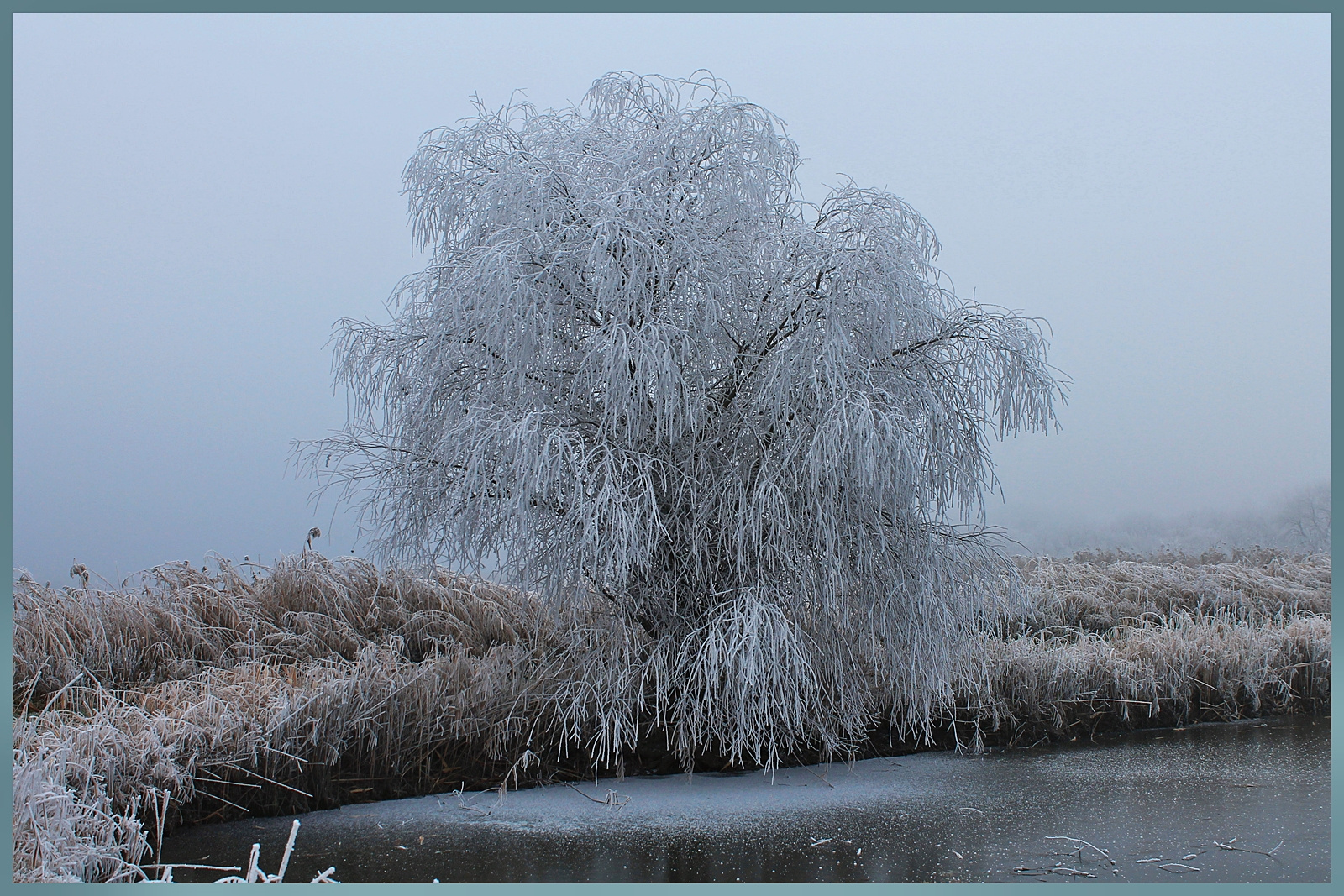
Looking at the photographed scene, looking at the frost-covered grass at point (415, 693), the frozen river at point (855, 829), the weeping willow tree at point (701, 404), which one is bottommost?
the frozen river at point (855, 829)

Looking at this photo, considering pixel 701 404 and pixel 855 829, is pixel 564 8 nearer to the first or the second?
pixel 701 404

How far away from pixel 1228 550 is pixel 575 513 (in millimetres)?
7980

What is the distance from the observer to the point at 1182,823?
3531 millimetres

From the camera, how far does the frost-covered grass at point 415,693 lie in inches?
141

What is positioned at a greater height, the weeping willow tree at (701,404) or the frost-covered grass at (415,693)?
the weeping willow tree at (701,404)

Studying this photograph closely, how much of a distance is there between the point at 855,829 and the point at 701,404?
66.3 inches

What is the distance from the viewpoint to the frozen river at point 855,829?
318 cm

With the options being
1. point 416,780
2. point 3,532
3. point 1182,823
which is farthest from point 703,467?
point 3,532

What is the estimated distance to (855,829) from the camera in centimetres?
350

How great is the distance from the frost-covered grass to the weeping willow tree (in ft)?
0.27

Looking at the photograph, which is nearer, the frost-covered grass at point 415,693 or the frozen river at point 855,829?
the frozen river at point 855,829

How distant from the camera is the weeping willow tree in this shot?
3.75m

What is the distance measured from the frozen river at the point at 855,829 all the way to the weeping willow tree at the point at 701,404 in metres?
0.29

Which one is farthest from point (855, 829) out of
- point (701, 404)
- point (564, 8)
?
point (564, 8)
